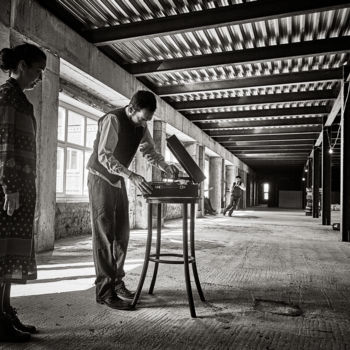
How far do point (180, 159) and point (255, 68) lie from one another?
19.3 ft

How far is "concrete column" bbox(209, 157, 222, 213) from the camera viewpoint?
659 inches

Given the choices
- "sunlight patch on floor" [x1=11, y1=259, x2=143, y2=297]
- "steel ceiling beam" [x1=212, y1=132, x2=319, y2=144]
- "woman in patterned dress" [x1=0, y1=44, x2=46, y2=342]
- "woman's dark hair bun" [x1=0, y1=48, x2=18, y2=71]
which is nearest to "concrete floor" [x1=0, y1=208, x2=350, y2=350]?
"sunlight patch on floor" [x1=11, y1=259, x2=143, y2=297]

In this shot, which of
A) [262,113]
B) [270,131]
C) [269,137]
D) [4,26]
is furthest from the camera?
[269,137]

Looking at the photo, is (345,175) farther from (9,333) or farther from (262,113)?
(9,333)

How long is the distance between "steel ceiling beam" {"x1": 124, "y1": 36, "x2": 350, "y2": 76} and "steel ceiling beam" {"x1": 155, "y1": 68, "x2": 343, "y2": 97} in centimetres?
158

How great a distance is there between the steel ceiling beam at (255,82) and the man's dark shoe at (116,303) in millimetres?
6911

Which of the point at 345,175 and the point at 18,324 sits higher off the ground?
the point at 345,175

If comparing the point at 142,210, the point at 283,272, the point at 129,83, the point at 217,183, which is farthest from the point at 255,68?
the point at 217,183

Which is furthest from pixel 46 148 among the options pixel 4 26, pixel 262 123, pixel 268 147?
pixel 268 147

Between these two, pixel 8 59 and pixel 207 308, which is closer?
pixel 8 59

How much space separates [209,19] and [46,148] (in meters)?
3.24

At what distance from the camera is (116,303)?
2.63 m

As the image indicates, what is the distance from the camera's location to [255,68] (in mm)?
7824

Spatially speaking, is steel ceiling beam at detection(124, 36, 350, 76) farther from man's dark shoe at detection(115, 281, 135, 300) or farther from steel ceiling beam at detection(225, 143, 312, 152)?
steel ceiling beam at detection(225, 143, 312, 152)
